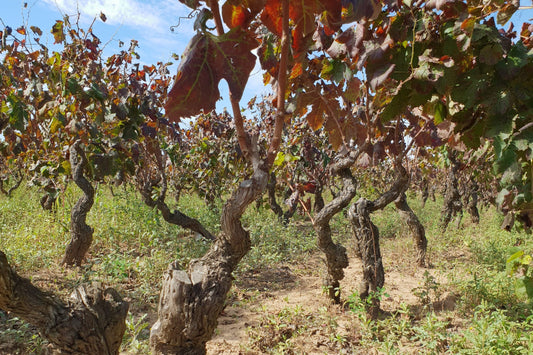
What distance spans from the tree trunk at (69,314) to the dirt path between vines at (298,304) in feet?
4.71

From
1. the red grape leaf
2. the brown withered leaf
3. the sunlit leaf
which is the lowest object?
the brown withered leaf

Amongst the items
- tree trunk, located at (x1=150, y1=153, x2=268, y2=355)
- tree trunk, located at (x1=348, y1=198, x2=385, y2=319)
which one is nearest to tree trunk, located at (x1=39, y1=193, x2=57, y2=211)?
tree trunk, located at (x1=348, y1=198, x2=385, y2=319)

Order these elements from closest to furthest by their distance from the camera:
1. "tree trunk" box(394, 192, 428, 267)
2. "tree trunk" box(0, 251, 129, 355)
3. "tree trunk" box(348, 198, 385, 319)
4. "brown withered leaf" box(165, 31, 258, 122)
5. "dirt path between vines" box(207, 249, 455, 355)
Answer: "brown withered leaf" box(165, 31, 258, 122) → "tree trunk" box(0, 251, 129, 355) → "dirt path between vines" box(207, 249, 455, 355) → "tree trunk" box(348, 198, 385, 319) → "tree trunk" box(394, 192, 428, 267)

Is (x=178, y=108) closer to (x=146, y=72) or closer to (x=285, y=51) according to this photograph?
(x=285, y=51)

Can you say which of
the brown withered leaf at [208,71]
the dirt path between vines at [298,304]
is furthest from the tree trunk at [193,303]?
the dirt path between vines at [298,304]

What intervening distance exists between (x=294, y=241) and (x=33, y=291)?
4.87 metres

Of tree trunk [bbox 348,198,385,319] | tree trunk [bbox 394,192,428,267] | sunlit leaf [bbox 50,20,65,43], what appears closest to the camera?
tree trunk [bbox 348,198,385,319]

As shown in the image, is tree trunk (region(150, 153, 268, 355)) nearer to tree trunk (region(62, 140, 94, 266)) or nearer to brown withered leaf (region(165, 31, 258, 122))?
brown withered leaf (region(165, 31, 258, 122))

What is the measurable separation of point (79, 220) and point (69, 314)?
3458 mm

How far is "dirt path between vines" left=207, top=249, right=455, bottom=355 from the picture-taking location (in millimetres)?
3151

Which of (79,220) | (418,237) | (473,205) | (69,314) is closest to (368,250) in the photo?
(418,237)

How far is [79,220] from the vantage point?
4789 millimetres

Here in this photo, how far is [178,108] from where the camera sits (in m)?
0.89

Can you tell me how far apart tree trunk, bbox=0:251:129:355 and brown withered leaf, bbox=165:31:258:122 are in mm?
1290
